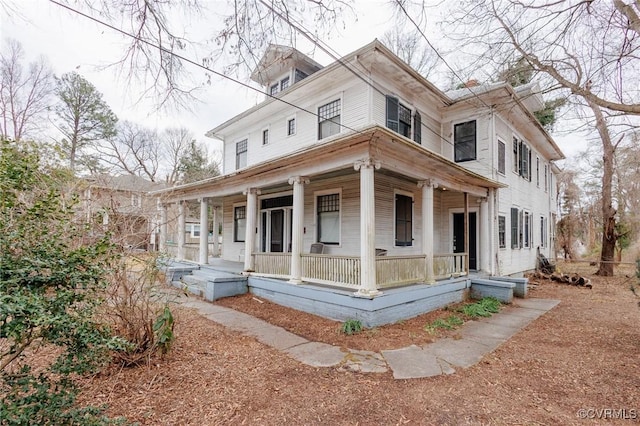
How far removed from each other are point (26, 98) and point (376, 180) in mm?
15227

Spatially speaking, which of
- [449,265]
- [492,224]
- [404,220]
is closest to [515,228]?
[492,224]

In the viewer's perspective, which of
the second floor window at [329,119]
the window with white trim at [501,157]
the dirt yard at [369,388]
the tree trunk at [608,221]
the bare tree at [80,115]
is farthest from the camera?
the bare tree at [80,115]

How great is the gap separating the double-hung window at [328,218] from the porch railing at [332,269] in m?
→ 2.19

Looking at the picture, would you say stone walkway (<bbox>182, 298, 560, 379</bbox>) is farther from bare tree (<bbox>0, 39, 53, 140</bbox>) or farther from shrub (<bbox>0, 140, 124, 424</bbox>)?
bare tree (<bbox>0, 39, 53, 140</bbox>)

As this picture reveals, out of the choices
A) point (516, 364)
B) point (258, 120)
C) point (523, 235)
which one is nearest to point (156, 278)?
point (516, 364)

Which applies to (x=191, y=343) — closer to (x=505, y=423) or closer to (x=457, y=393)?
(x=457, y=393)

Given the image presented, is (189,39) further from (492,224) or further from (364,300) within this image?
(492,224)

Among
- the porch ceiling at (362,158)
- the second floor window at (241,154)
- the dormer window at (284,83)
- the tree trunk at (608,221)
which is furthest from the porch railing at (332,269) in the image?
the tree trunk at (608,221)

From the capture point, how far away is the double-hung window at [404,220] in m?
9.48

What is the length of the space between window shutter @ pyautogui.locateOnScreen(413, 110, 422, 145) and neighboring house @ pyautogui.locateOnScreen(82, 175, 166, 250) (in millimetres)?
7727

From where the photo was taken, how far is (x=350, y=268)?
6.38 meters

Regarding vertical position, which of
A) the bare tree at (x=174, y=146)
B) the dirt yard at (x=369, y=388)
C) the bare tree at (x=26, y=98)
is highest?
the bare tree at (x=174, y=146)

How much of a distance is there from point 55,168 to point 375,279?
5.32 metres

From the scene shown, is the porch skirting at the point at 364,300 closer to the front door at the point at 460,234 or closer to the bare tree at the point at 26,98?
the front door at the point at 460,234
